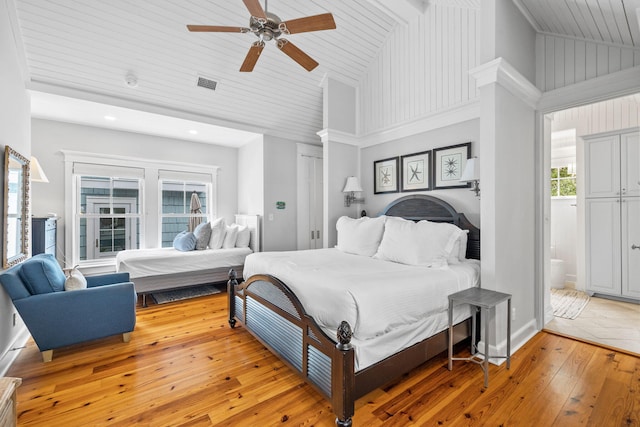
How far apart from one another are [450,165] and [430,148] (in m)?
0.37

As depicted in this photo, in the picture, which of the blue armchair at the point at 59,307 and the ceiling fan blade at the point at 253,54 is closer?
the blue armchair at the point at 59,307

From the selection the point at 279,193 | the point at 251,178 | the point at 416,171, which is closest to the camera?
the point at 416,171

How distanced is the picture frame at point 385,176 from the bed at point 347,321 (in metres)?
1.49

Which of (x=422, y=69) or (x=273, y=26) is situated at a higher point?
(x=422, y=69)

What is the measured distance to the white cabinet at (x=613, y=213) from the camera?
3725 mm

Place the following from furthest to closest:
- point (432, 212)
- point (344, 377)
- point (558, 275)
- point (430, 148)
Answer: point (558, 275), point (430, 148), point (432, 212), point (344, 377)

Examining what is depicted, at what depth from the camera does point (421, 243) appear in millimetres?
2748

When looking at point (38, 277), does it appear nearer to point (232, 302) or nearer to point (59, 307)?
point (59, 307)

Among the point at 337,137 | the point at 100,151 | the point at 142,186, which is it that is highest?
the point at 337,137

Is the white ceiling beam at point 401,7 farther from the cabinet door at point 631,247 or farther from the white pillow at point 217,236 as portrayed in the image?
the white pillow at point 217,236

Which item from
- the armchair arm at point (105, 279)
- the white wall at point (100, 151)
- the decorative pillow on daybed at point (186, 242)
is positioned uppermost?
the white wall at point (100, 151)

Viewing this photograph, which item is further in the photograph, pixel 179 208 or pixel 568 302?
pixel 179 208

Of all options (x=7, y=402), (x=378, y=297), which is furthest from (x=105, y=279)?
(x=378, y=297)

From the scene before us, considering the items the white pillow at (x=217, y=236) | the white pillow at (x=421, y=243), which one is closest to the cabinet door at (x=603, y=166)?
the white pillow at (x=421, y=243)
